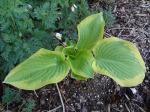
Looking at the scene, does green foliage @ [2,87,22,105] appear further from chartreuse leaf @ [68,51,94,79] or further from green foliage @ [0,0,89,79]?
chartreuse leaf @ [68,51,94,79]

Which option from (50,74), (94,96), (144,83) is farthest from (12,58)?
(144,83)

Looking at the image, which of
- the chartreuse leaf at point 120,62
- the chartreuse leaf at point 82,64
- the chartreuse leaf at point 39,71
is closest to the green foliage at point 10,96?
the chartreuse leaf at point 39,71

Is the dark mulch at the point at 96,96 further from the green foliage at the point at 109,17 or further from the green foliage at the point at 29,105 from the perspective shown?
the green foliage at the point at 109,17

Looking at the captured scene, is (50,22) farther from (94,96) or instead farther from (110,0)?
(110,0)

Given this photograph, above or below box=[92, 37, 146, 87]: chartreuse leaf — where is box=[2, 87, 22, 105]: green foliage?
below

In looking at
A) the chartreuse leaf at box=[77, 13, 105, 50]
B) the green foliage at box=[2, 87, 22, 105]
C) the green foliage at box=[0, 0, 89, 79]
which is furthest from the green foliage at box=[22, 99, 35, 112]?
the chartreuse leaf at box=[77, 13, 105, 50]

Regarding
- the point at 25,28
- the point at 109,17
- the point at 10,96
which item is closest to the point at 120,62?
the point at 109,17

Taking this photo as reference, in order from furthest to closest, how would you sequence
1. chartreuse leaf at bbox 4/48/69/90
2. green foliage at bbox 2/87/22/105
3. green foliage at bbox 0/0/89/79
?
1. green foliage at bbox 2/87/22/105
2. green foliage at bbox 0/0/89/79
3. chartreuse leaf at bbox 4/48/69/90

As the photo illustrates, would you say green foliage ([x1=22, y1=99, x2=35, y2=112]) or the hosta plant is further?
green foliage ([x1=22, y1=99, x2=35, y2=112])

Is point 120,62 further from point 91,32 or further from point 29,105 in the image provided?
point 29,105
